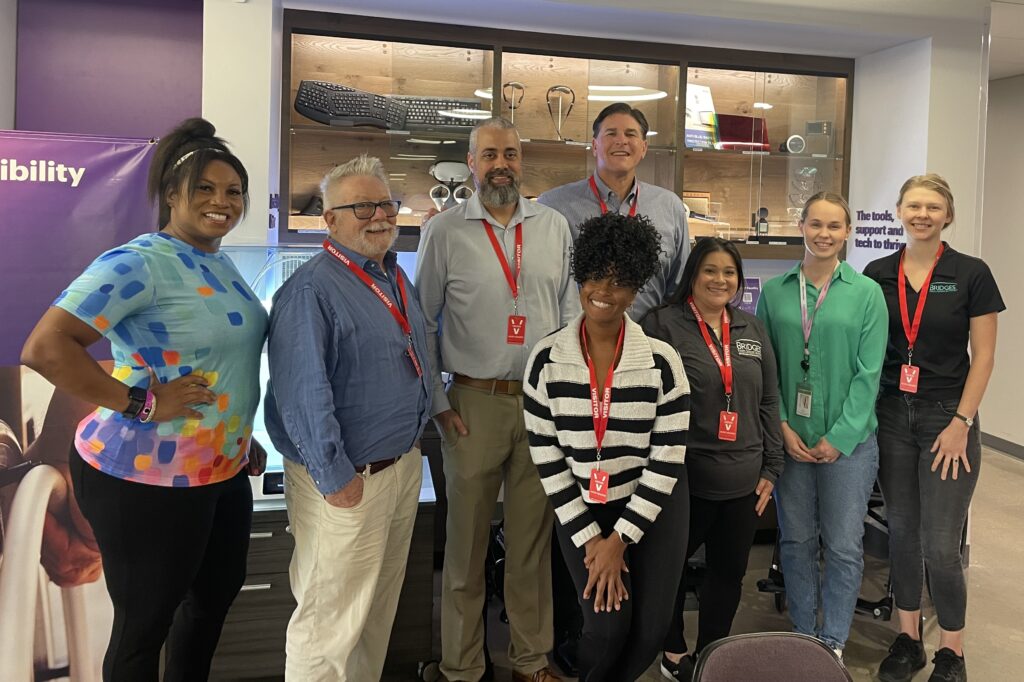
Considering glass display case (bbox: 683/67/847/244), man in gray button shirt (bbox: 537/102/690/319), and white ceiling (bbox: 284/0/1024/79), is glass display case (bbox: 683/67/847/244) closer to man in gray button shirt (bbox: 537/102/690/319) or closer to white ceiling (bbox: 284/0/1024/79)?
white ceiling (bbox: 284/0/1024/79)

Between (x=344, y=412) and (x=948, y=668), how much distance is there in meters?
2.26

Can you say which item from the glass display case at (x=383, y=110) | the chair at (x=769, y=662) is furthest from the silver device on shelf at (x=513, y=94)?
the chair at (x=769, y=662)

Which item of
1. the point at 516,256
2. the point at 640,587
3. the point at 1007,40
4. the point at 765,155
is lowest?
the point at 640,587

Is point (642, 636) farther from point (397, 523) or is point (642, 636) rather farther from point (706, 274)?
point (706, 274)

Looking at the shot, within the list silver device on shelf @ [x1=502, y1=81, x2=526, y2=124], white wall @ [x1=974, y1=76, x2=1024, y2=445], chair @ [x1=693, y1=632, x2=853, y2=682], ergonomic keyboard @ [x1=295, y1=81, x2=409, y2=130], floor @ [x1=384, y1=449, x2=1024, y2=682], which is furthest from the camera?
white wall @ [x1=974, y1=76, x2=1024, y2=445]

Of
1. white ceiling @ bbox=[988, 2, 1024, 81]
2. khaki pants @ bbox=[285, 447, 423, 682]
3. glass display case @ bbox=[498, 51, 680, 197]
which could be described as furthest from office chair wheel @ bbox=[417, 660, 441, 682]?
white ceiling @ bbox=[988, 2, 1024, 81]

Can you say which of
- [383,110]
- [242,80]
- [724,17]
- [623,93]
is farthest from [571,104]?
[242,80]

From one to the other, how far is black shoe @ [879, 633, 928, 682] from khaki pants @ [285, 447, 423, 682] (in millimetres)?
1903

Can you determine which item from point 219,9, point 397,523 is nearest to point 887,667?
point 397,523

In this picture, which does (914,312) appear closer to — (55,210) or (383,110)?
(383,110)

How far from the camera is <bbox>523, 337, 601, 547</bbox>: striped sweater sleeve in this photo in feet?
6.98

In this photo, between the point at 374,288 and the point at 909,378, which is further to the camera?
the point at 909,378

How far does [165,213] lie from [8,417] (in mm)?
915

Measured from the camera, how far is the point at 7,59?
3.41m
